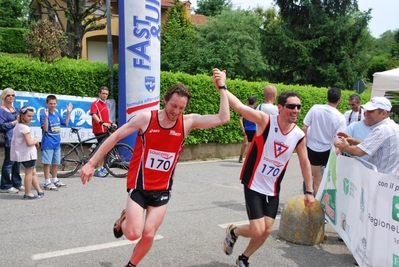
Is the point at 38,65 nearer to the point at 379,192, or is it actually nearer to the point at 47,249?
the point at 47,249

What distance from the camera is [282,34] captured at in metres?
29.7

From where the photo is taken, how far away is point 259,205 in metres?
4.37

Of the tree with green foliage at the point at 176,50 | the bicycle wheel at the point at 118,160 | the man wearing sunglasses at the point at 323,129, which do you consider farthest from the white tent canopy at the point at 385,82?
the tree with green foliage at the point at 176,50

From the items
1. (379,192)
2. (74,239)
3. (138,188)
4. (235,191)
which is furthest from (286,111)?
(235,191)

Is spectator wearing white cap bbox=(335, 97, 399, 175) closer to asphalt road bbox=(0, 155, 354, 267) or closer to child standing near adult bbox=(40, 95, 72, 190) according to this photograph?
asphalt road bbox=(0, 155, 354, 267)

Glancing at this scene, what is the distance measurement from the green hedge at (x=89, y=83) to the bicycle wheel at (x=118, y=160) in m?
1.90

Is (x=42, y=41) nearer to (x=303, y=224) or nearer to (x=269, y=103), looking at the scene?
(x=269, y=103)

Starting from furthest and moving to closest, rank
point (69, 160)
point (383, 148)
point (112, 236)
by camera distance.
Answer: point (69, 160), point (112, 236), point (383, 148)

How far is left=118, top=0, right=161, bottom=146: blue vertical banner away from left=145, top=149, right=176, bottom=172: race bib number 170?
245 inches

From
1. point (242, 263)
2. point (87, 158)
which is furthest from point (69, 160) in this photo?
point (242, 263)

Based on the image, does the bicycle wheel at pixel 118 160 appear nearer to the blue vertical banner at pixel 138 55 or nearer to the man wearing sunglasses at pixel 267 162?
the blue vertical banner at pixel 138 55

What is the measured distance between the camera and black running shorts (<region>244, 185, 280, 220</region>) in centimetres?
434

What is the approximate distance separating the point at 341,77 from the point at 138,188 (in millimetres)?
29232

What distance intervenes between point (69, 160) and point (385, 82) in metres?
8.75
